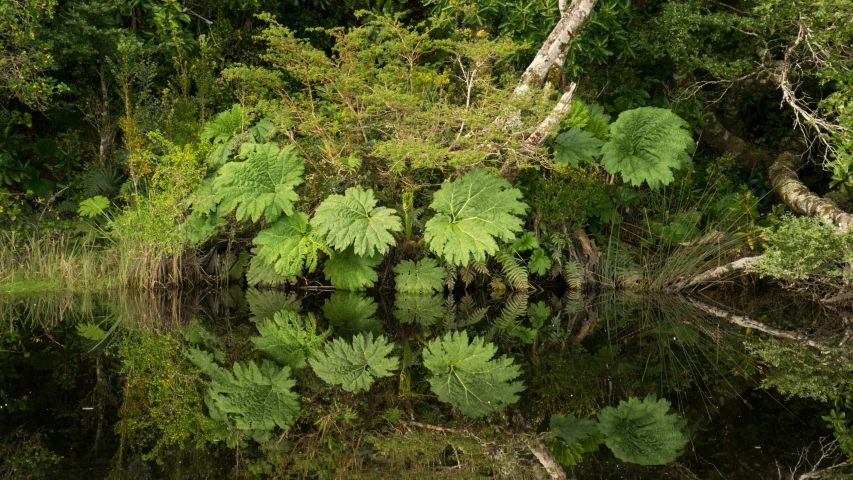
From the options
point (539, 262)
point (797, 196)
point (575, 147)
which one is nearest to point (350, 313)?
point (539, 262)

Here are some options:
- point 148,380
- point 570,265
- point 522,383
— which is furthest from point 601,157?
point 148,380

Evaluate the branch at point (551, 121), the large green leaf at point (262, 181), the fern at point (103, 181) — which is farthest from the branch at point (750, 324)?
the fern at point (103, 181)

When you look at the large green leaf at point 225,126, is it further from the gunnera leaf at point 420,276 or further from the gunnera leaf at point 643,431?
the gunnera leaf at point 643,431

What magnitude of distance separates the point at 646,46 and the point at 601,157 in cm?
160

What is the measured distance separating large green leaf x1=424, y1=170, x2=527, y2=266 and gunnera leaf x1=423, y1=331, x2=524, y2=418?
2232mm

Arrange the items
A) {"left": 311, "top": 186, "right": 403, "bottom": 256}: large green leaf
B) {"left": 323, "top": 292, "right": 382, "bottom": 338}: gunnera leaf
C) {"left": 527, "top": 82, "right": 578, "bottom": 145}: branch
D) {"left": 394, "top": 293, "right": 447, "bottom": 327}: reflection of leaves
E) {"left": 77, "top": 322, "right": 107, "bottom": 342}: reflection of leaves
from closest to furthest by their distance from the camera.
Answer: {"left": 77, "top": 322, "right": 107, "bottom": 342}: reflection of leaves
{"left": 323, "top": 292, "right": 382, "bottom": 338}: gunnera leaf
{"left": 394, "top": 293, "right": 447, "bottom": 327}: reflection of leaves
{"left": 311, "top": 186, "right": 403, "bottom": 256}: large green leaf
{"left": 527, "top": 82, "right": 578, "bottom": 145}: branch

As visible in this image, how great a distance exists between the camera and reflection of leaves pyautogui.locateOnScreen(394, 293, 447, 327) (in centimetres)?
780

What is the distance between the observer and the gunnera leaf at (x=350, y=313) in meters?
7.09

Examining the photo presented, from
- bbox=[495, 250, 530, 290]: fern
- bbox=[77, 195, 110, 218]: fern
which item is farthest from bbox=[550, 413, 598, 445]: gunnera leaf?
bbox=[77, 195, 110, 218]: fern

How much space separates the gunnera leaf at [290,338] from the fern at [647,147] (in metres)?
3.95

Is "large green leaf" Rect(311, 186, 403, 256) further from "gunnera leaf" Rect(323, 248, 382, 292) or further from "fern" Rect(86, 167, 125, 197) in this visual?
"fern" Rect(86, 167, 125, 197)

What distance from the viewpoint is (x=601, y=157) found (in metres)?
10.4

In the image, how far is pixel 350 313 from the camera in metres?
8.00

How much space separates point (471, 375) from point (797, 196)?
259 inches
